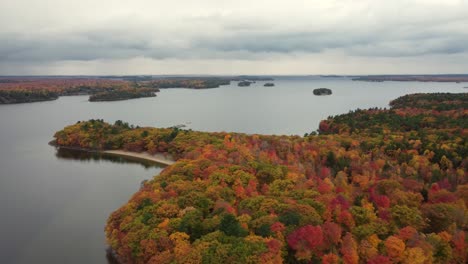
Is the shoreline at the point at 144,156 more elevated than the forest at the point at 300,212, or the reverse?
the forest at the point at 300,212

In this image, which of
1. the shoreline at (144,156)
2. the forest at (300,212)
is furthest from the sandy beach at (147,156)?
the forest at (300,212)

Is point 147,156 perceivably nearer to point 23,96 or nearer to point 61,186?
point 61,186

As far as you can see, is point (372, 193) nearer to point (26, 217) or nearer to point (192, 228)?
point (192, 228)

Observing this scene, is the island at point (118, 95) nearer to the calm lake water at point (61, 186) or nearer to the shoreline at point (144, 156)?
the calm lake water at point (61, 186)

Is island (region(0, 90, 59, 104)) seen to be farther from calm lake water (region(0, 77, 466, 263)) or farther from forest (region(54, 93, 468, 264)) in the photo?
forest (region(54, 93, 468, 264))

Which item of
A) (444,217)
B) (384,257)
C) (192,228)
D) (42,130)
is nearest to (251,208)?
(192,228)

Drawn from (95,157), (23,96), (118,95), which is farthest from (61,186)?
(23,96)
